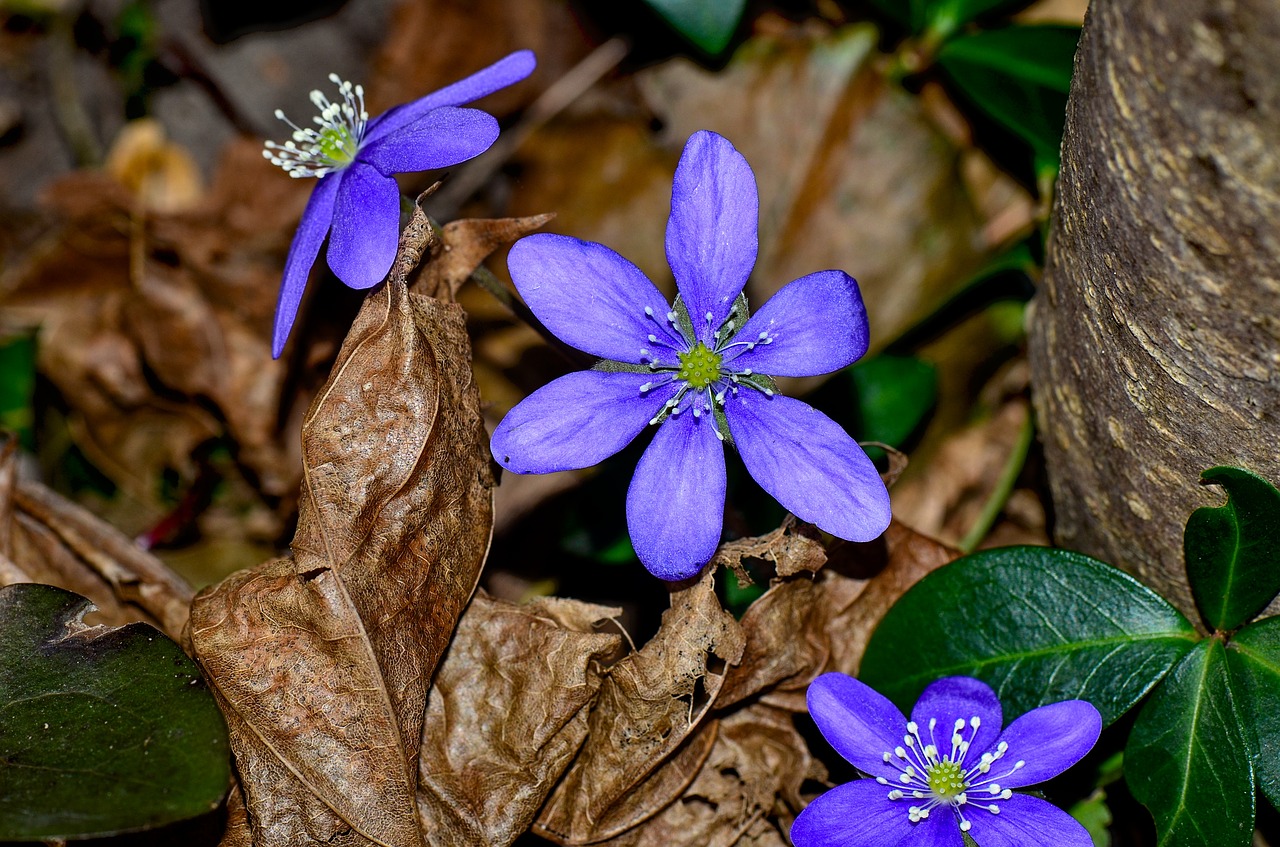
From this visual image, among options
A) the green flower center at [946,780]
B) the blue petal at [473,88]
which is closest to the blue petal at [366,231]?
the blue petal at [473,88]

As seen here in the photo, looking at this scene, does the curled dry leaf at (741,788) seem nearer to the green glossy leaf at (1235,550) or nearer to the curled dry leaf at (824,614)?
the curled dry leaf at (824,614)

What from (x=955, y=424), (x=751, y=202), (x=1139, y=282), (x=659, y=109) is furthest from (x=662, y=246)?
(x=1139, y=282)

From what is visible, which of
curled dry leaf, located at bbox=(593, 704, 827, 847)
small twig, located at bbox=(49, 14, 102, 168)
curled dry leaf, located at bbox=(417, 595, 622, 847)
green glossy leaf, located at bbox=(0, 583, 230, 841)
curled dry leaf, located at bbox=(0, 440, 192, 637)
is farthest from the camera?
small twig, located at bbox=(49, 14, 102, 168)

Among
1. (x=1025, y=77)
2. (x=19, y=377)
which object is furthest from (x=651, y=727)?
(x=19, y=377)

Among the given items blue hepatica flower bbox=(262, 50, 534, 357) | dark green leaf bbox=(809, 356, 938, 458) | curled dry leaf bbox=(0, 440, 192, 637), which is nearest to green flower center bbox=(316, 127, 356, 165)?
blue hepatica flower bbox=(262, 50, 534, 357)

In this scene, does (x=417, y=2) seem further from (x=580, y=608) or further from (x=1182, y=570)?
(x=1182, y=570)

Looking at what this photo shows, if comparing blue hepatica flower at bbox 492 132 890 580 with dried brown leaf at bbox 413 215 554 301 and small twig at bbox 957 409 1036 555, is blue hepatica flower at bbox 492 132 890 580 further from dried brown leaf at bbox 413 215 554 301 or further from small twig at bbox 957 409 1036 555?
small twig at bbox 957 409 1036 555
